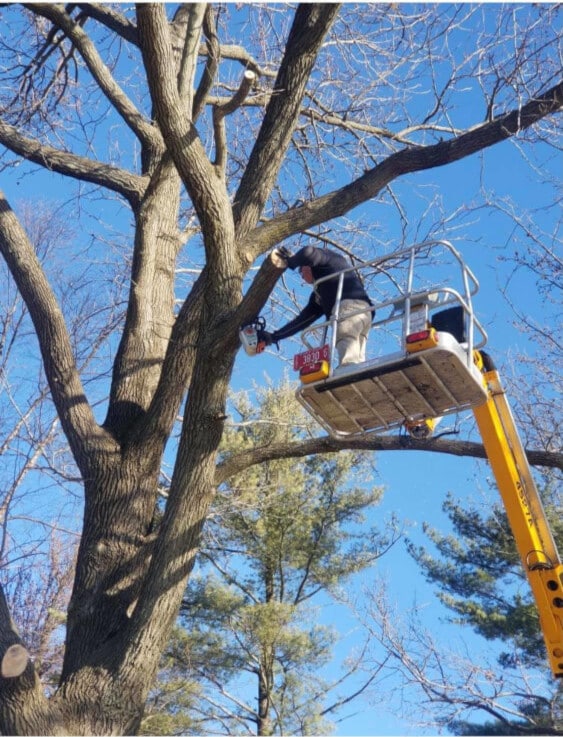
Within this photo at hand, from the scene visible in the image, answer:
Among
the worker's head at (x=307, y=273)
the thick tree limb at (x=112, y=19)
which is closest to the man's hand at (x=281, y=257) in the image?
the worker's head at (x=307, y=273)

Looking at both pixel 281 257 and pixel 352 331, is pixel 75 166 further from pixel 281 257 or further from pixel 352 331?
pixel 352 331

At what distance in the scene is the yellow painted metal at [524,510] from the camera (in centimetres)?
640

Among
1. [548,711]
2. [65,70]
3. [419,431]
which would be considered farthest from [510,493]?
[548,711]

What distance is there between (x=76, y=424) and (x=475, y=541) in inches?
470

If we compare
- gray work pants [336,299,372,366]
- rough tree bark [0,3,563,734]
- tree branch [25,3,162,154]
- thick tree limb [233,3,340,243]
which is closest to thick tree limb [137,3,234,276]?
rough tree bark [0,3,563,734]

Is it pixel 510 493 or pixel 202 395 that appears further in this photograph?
pixel 510 493

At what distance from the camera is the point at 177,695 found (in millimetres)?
14734

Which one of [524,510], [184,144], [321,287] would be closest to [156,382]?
[321,287]

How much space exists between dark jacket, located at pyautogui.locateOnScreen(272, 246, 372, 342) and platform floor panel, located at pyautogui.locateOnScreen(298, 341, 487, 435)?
66 centimetres

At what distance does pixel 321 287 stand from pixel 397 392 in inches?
45.5

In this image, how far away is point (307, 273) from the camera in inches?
248

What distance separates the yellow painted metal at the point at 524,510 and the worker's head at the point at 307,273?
1.48 meters

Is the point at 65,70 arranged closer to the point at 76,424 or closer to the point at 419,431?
the point at 76,424

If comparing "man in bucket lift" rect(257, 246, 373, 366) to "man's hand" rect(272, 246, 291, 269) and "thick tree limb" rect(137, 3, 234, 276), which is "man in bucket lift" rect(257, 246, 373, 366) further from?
"thick tree limb" rect(137, 3, 234, 276)
